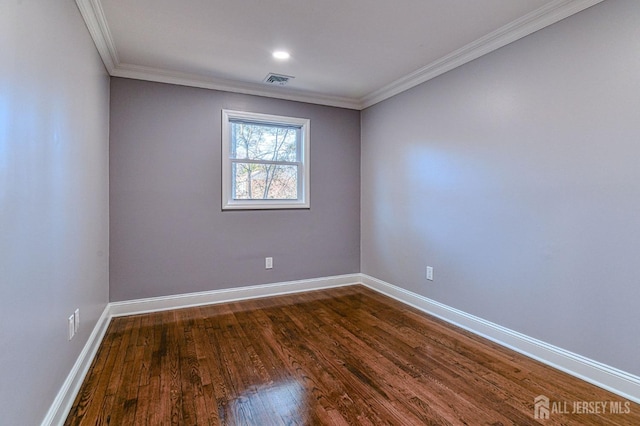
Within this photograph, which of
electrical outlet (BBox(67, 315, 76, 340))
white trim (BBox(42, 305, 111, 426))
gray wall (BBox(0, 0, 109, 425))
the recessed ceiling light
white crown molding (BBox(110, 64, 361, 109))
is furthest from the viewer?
white crown molding (BBox(110, 64, 361, 109))

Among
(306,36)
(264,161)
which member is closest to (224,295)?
(264,161)

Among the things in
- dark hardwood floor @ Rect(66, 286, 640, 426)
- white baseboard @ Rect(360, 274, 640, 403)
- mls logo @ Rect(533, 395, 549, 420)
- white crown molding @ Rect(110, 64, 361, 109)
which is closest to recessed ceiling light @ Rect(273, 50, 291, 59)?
white crown molding @ Rect(110, 64, 361, 109)

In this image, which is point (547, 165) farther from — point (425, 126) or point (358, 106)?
point (358, 106)

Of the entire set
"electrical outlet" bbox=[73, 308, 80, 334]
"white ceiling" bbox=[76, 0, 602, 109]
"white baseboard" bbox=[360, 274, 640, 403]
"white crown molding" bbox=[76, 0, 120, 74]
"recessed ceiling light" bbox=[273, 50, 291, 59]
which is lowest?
"white baseboard" bbox=[360, 274, 640, 403]

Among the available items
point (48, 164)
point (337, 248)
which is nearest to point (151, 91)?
point (48, 164)

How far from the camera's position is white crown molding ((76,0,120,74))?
2094mm

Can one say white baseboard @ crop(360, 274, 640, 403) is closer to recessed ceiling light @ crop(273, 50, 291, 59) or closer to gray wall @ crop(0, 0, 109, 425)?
recessed ceiling light @ crop(273, 50, 291, 59)

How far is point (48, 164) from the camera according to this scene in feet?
5.10

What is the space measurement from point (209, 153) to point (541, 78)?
3044 mm

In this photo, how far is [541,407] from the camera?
1775mm

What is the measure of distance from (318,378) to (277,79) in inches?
114

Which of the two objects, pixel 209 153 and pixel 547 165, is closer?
pixel 547 165

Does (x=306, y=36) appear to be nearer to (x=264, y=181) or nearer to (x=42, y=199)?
(x=264, y=181)
